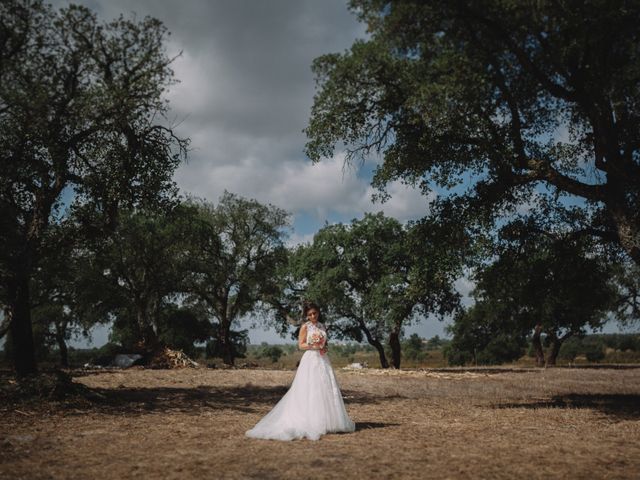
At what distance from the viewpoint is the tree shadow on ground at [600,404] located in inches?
527

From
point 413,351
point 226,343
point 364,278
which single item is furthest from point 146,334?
point 413,351

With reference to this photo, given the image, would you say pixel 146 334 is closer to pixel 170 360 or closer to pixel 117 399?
pixel 170 360

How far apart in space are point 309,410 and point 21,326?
427 inches

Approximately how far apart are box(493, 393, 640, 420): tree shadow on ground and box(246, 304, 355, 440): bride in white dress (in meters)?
7.53

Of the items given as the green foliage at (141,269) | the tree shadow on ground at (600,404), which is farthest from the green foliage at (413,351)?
the tree shadow on ground at (600,404)

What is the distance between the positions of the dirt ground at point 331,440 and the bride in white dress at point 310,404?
14.5 inches

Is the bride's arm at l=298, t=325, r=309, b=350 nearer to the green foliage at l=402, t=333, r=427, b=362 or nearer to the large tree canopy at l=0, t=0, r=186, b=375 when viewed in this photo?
the large tree canopy at l=0, t=0, r=186, b=375

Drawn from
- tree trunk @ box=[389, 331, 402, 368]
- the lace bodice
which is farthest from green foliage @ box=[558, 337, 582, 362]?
the lace bodice

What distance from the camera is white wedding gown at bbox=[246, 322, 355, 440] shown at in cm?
940

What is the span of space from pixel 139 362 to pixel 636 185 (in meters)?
31.9

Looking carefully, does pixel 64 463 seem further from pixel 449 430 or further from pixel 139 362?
pixel 139 362

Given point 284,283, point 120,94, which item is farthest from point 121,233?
point 120,94

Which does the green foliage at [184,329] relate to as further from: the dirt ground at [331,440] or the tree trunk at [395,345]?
the dirt ground at [331,440]

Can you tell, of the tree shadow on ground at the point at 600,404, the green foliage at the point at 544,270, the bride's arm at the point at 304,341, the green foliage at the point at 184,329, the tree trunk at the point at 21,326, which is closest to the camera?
the bride's arm at the point at 304,341
